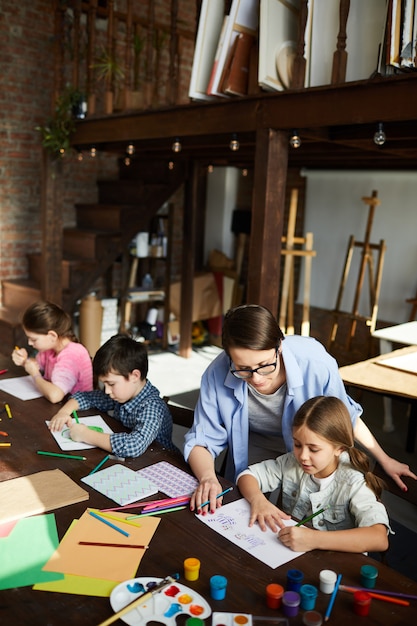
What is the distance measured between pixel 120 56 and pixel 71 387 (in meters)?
5.37

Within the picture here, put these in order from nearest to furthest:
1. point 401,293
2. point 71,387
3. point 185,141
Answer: point 71,387 → point 185,141 → point 401,293

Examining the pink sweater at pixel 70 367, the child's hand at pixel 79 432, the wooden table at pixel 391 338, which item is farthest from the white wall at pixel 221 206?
the child's hand at pixel 79 432

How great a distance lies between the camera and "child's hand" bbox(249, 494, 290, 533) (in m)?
1.53

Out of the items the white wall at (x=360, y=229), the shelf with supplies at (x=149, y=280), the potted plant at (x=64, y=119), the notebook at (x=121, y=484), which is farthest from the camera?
the shelf with supplies at (x=149, y=280)

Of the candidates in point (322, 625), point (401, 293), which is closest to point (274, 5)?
point (322, 625)

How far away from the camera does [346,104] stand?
9.87 ft

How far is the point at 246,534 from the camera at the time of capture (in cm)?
150

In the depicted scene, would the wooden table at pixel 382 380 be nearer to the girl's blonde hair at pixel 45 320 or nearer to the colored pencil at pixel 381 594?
the girl's blonde hair at pixel 45 320

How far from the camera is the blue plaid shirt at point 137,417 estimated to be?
77.0 inches

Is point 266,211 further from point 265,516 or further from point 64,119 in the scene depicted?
point 64,119

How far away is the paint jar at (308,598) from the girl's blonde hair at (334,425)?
50 centimetres

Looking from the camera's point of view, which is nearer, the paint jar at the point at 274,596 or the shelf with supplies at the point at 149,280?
the paint jar at the point at 274,596

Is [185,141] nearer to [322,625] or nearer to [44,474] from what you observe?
[44,474]

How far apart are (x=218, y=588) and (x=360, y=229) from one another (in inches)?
232
